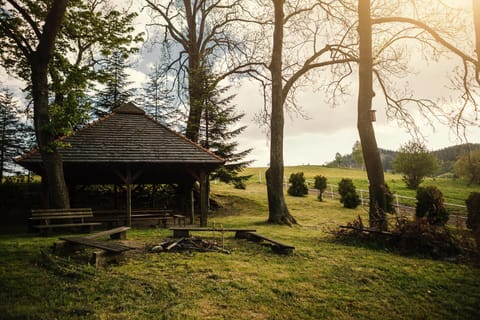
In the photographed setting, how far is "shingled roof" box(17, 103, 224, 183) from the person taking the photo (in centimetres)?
1123

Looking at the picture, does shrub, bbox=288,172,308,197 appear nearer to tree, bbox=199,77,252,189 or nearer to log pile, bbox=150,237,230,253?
tree, bbox=199,77,252,189

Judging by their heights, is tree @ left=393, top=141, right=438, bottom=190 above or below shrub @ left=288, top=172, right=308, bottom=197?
above

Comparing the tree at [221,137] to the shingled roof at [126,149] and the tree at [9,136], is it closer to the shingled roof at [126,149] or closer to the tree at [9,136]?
the shingled roof at [126,149]

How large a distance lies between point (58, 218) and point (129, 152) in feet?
11.7

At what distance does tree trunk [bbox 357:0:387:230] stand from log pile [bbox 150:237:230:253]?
17.0ft

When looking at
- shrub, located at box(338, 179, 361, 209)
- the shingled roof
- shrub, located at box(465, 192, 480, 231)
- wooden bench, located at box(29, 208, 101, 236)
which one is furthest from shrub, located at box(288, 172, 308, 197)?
wooden bench, located at box(29, 208, 101, 236)

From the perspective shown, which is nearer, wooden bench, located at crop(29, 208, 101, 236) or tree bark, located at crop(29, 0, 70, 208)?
wooden bench, located at crop(29, 208, 101, 236)

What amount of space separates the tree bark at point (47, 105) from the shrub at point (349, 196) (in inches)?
745

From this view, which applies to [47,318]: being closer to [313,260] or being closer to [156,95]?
[313,260]

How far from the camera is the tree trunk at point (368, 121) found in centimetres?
938

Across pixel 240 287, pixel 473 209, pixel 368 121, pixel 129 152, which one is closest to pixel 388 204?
pixel 368 121

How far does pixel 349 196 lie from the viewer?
874 inches

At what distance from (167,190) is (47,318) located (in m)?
16.1

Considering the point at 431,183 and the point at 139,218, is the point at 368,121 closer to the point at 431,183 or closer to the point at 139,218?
the point at 139,218
